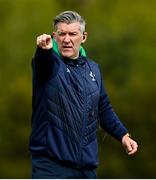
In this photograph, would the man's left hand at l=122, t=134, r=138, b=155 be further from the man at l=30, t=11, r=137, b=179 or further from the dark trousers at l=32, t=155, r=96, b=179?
the dark trousers at l=32, t=155, r=96, b=179

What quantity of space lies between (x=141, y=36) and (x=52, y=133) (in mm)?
6853

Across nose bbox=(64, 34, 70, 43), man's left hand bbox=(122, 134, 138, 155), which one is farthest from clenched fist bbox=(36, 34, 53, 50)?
man's left hand bbox=(122, 134, 138, 155)

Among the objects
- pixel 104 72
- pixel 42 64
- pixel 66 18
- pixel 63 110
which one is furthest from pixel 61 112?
pixel 104 72

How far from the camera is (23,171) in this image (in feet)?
32.2

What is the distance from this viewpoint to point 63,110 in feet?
12.2

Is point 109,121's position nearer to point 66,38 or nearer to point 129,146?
point 129,146

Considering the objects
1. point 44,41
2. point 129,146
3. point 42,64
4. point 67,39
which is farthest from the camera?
point 129,146

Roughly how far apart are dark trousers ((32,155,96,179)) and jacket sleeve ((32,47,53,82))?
1.21 ft

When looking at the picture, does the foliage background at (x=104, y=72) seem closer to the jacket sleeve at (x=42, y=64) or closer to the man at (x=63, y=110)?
the man at (x=63, y=110)

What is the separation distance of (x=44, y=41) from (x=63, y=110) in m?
0.36

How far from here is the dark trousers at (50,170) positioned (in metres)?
3.74

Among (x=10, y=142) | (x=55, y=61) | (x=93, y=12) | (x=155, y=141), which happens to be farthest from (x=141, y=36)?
(x=55, y=61)

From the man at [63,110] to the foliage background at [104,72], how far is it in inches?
235

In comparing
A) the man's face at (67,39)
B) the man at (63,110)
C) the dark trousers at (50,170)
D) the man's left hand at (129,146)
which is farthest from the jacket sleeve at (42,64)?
the man's left hand at (129,146)
